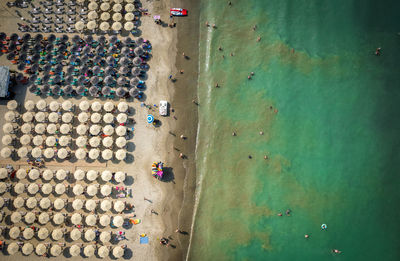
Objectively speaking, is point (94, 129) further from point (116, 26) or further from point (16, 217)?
point (16, 217)

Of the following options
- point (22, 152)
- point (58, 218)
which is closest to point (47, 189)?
point (58, 218)

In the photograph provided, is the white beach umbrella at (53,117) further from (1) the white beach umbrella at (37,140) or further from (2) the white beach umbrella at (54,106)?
(1) the white beach umbrella at (37,140)

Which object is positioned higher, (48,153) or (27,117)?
(27,117)

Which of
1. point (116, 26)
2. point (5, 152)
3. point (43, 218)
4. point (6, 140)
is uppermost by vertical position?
point (116, 26)

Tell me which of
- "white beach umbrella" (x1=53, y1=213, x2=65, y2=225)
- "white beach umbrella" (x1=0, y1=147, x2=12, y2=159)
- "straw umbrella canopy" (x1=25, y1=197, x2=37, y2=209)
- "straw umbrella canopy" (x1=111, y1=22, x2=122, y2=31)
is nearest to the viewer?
"white beach umbrella" (x1=53, y1=213, x2=65, y2=225)

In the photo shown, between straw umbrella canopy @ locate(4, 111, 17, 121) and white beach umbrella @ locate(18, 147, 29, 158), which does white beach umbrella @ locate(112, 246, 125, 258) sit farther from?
straw umbrella canopy @ locate(4, 111, 17, 121)

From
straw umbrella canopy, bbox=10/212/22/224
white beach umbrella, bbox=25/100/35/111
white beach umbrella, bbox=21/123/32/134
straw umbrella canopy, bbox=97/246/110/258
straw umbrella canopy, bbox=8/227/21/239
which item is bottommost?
straw umbrella canopy, bbox=97/246/110/258

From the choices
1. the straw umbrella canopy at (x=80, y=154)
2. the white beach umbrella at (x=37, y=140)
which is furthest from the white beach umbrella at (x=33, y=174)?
the straw umbrella canopy at (x=80, y=154)

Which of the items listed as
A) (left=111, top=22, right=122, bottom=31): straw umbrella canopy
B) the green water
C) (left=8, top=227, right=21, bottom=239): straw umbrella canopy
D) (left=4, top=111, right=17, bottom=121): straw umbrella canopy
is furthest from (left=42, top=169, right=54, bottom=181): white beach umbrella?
(left=111, top=22, right=122, bottom=31): straw umbrella canopy
